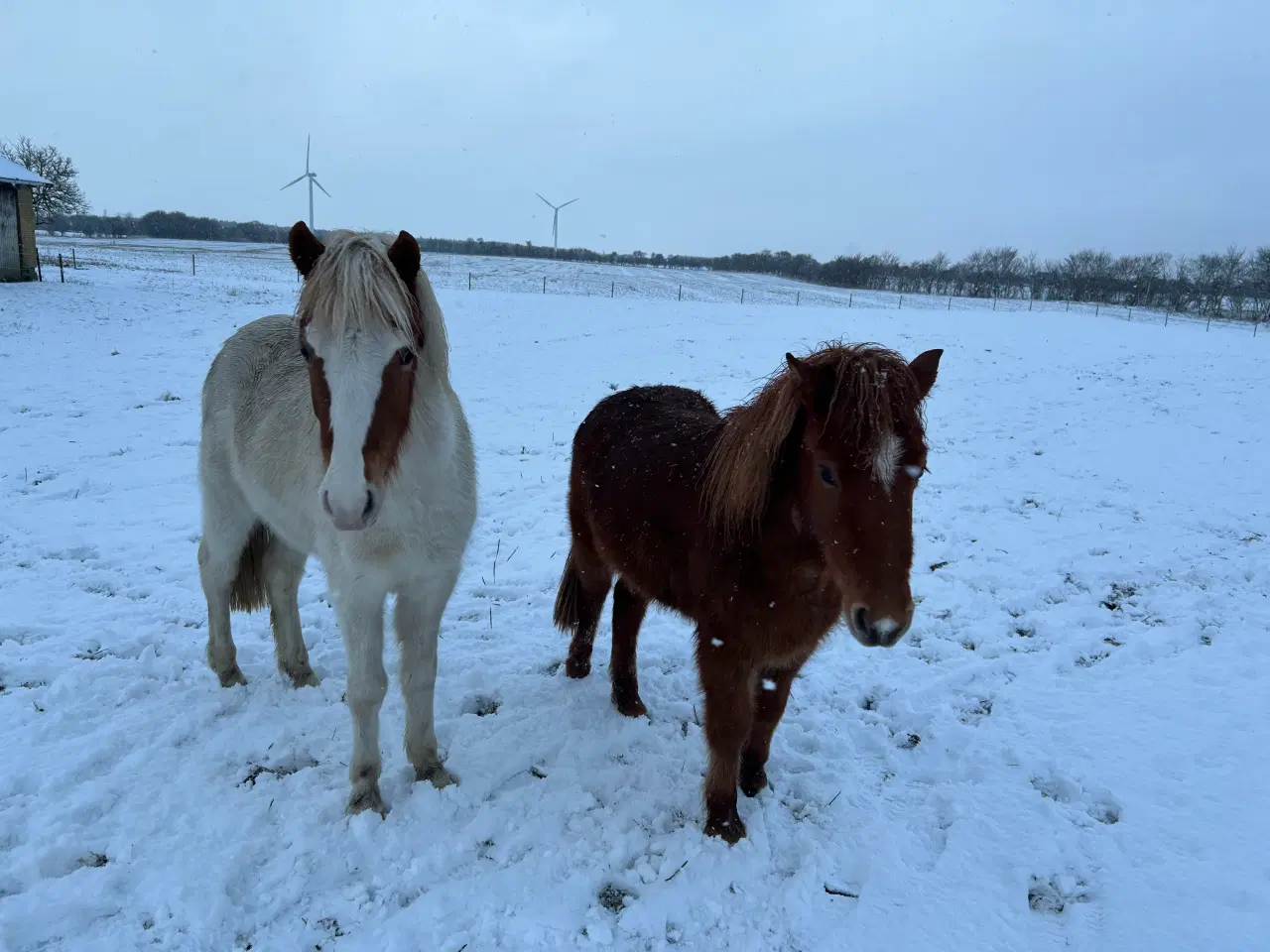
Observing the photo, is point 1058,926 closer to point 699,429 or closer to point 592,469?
point 699,429

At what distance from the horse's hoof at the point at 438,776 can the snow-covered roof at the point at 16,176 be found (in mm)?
29454

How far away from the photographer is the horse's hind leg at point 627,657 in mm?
3664

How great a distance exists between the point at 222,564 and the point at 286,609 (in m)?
0.43

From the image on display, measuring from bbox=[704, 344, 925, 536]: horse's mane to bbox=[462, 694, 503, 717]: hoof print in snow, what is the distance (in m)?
1.84

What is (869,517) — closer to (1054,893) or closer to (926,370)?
(926,370)

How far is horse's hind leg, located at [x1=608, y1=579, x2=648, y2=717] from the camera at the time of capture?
3.66 metres

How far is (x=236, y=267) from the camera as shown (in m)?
35.4

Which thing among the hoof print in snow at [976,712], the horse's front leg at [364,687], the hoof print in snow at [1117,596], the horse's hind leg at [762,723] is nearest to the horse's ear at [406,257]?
the horse's front leg at [364,687]

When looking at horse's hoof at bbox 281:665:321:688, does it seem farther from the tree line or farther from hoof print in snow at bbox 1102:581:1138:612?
the tree line

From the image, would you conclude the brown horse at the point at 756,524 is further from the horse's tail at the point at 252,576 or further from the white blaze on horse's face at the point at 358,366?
the horse's tail at the point at 252,576

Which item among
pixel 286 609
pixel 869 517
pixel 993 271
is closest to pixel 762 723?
pixel 869 517

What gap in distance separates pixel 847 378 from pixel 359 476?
1711mm

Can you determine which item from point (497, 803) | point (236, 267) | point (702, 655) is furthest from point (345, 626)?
point (236, 267)

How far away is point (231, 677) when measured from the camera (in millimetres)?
3666
